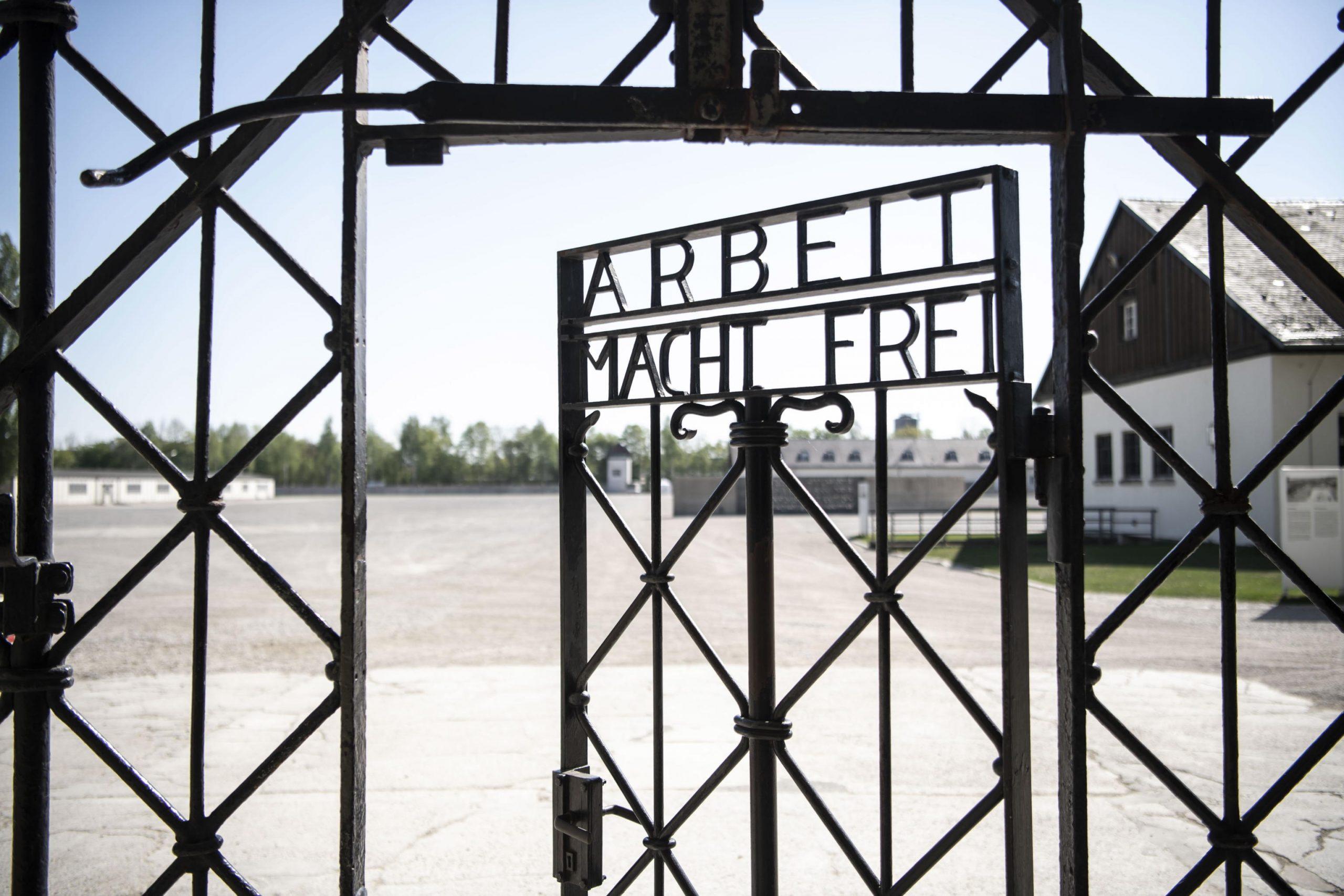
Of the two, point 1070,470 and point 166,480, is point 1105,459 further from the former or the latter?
point 166,480

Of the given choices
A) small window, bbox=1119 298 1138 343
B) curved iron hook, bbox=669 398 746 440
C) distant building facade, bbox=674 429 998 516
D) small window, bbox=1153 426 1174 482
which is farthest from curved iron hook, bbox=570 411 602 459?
distant building facade, bbox=674 429 998 516

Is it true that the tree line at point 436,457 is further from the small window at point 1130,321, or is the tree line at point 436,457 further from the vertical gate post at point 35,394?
the vertical gate post at point 35,394

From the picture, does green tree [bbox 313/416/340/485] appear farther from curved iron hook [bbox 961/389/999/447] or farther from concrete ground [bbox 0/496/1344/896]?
curved iron hook [bbox 961/389/999/447]

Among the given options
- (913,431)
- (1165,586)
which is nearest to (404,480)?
(913,431)

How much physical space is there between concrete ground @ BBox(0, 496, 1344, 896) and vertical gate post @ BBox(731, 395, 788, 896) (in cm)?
136

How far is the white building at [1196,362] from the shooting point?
55.1 feet

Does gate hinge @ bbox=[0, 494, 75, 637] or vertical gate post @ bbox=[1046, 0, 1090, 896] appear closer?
vertical gate post @ bbox=[1046, 0, 1090, 896]

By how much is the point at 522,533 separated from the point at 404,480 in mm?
82523

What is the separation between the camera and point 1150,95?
5.77 ft

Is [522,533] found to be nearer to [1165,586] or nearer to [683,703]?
[1165,586]

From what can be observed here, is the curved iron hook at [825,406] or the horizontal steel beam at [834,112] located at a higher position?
the horizontal steel beam at [834,112]

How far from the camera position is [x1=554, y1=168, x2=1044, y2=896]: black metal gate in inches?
70.4

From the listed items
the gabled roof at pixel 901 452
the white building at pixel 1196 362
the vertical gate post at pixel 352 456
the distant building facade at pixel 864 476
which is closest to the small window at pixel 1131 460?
the white building at pixel 1196 362

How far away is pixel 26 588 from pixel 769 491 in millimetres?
1693
